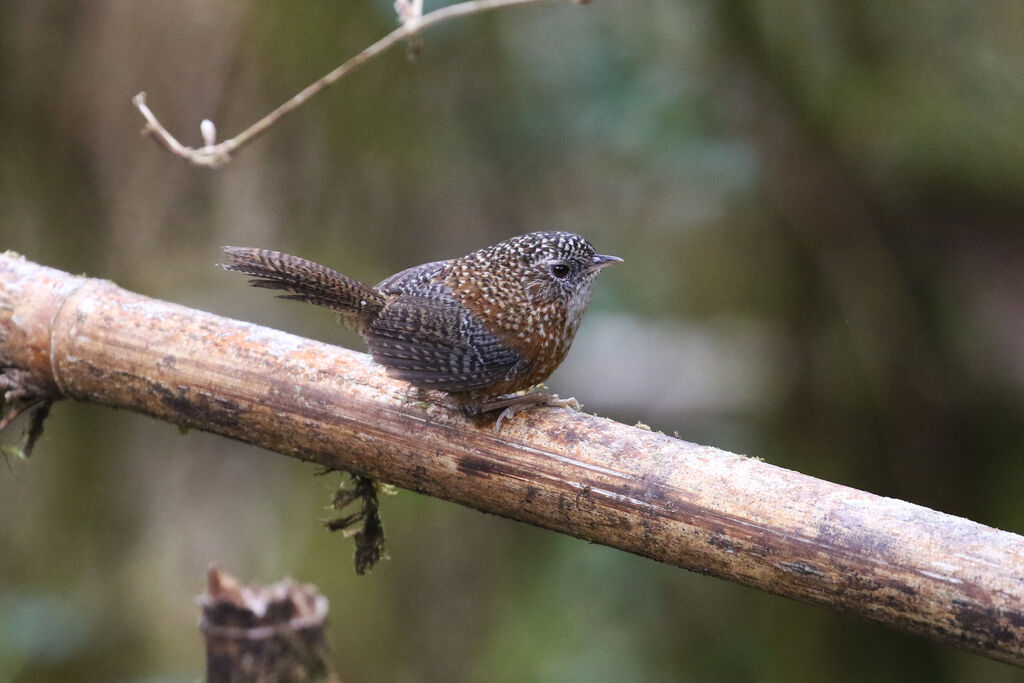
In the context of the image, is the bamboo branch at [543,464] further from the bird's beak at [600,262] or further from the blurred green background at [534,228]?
the blurred green background at [534,228]

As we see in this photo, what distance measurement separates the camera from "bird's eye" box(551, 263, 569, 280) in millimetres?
2863

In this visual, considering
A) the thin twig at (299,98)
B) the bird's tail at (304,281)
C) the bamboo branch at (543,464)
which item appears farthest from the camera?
the thin twig at (299,98)

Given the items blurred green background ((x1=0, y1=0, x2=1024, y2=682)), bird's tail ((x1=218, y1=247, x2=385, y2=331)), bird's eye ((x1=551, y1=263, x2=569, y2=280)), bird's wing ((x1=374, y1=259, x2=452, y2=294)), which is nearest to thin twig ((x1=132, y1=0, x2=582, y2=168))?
bird's tail ((x1=218, y1=247, x2=385, y2=331))

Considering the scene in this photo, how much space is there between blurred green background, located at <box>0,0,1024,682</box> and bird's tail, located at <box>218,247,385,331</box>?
5.48 ft

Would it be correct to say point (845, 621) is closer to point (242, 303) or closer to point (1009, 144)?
point (1009, 144)

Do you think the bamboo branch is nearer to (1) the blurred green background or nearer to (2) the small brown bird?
(2) the small brown bird

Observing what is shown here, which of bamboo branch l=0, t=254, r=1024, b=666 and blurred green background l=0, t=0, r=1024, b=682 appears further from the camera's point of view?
blurred green background l=0, t=0, r=1024, b=682

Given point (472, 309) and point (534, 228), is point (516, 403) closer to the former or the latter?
point (472, 309)

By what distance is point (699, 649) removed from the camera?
4.70m

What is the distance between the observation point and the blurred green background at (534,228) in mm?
4238

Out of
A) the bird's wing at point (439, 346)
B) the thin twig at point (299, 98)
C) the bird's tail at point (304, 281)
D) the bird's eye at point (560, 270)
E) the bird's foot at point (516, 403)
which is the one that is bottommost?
the bird's foot at point (516, 403)

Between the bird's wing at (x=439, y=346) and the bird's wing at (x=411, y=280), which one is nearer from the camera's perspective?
the bird's wing at (x=439, y=346)

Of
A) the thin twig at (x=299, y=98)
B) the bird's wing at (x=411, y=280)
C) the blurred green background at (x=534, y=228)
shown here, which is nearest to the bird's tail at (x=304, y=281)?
the bird's wing at (x=411, y=280)

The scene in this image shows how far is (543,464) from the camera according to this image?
2.22 m
